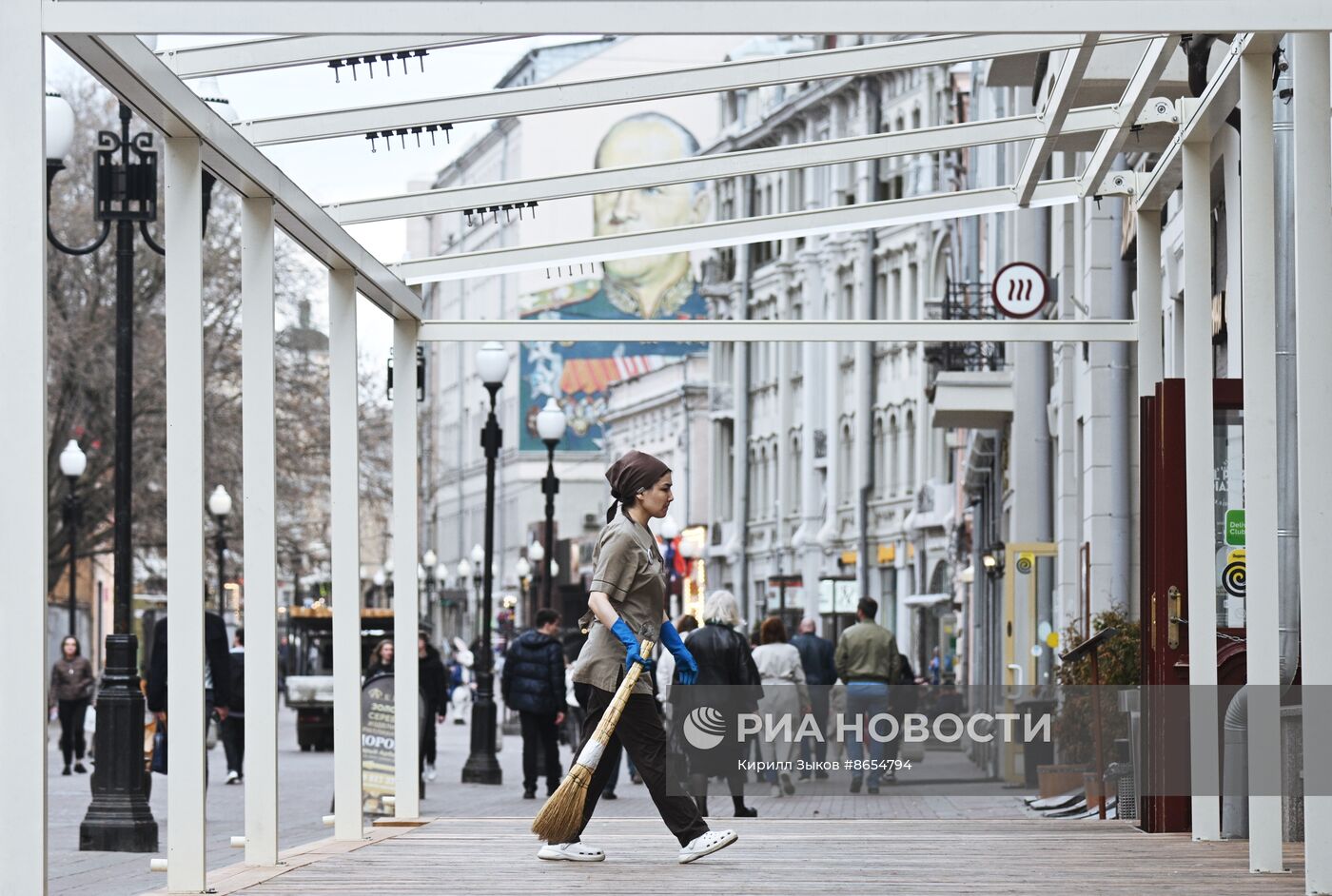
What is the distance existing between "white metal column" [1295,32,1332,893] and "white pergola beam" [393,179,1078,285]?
16.2ft

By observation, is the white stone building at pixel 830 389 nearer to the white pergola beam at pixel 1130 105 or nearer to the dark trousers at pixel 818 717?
the dark trousers at pixel 818 717

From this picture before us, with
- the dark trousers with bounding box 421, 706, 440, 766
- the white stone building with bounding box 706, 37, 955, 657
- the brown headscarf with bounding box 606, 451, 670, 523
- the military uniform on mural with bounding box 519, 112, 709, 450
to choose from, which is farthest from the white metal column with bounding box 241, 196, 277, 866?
the military uniform on mural with bounding box 519, 112, 709, 450

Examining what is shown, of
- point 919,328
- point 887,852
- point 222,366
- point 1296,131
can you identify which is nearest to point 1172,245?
point 919,328

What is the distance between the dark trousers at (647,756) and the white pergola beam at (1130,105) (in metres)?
3.63

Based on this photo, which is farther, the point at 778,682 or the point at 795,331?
the point at 778,682

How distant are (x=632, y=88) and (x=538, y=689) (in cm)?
1100

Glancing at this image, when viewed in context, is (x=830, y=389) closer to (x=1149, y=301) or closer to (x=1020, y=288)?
(x=1020, y=288)

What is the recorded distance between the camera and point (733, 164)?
13.0 metres

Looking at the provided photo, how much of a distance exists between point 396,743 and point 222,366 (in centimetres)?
3331

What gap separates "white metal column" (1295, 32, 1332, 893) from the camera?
8.52 metres

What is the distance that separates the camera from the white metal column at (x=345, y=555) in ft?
38.9

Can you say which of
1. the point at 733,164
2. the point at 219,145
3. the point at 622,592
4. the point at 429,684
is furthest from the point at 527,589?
the point at 219,145

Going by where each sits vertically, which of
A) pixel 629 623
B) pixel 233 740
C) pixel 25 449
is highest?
pixel 25 449

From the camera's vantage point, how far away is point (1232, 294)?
1357 centimetres
